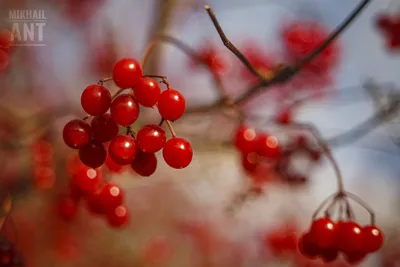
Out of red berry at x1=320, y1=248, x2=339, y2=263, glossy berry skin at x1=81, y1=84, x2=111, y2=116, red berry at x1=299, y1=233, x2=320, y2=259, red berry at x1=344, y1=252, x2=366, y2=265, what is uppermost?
glossy berry skin at x1=81, y1=84, x2=111, y2=116

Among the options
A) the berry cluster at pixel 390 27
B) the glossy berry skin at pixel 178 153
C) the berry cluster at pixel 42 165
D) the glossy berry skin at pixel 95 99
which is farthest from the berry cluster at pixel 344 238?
the berry cluster at pixel 42 165

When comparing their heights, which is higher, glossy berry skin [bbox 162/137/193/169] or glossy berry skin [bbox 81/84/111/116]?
glossy berry skin [bbox 81/84/111/116]

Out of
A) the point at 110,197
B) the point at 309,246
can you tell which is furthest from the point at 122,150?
the point at 309,246

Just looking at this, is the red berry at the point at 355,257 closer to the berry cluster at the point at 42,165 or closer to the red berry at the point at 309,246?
the red berry at the point at 309,246

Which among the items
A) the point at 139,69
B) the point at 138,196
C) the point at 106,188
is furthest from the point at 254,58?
the point at 138,196

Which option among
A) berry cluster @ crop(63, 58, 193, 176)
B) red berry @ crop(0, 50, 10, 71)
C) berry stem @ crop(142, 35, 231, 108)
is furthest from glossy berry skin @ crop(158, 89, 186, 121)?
red berry @ crop(0, 50, 10, 71)

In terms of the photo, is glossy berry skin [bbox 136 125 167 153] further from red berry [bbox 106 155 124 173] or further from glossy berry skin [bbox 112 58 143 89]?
red berry [bbox 106 155 124 173]

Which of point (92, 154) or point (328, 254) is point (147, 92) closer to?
point (92, 154)
